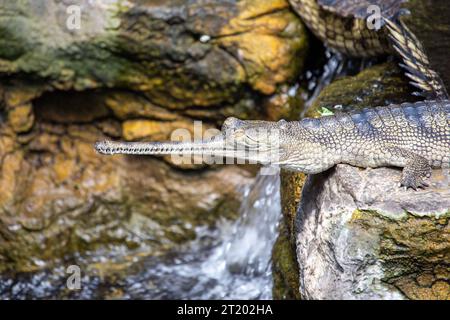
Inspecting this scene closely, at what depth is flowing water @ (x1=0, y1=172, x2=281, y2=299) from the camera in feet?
16.1

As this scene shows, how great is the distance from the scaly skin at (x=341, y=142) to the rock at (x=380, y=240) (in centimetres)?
9

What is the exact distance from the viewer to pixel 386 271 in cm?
314

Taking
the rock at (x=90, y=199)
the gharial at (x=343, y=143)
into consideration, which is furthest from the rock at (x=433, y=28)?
the rock at (x=90, y=199)

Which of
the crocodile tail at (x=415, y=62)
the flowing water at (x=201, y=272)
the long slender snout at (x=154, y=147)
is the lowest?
the flowing water at (x=201, y=272)

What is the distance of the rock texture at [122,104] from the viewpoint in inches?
199

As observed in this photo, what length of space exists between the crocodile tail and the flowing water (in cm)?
130

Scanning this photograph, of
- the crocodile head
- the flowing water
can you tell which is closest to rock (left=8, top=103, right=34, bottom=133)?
the flowing water

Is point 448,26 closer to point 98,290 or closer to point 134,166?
point 134,166

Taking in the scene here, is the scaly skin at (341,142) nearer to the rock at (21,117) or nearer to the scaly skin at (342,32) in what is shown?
the scaly skin at (342,32)

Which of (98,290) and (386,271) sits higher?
(386,271)
